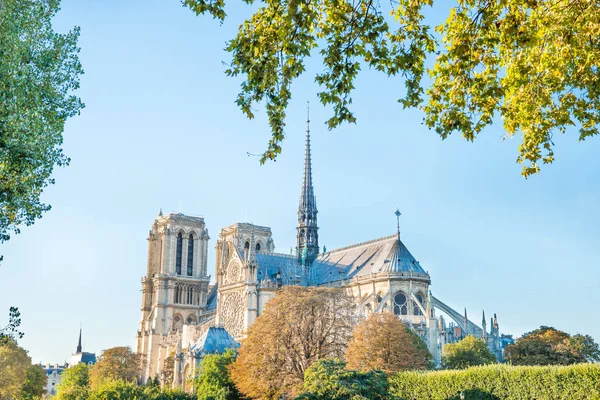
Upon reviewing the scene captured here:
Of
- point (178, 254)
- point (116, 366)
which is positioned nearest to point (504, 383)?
point (116, 366)

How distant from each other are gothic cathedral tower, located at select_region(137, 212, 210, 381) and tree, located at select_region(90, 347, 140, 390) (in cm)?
1017

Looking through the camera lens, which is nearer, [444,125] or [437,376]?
[444,125]

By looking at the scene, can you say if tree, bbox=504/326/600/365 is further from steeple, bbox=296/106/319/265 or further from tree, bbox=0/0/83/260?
tree, bbox=0/0/83/260

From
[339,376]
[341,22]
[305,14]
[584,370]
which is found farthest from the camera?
[339,376]

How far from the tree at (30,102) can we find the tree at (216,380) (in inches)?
1112

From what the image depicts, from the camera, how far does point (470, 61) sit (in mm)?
12133

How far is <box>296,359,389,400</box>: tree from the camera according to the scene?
31156 mm

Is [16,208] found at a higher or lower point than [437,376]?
higher

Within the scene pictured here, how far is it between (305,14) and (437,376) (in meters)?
25.8

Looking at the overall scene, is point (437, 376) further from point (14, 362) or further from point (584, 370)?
point (14, 362)

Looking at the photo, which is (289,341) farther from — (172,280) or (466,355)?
(172,280)

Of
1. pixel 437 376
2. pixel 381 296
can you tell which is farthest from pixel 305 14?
pixel 381 296

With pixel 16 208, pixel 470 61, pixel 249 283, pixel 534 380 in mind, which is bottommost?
pixel 534 380

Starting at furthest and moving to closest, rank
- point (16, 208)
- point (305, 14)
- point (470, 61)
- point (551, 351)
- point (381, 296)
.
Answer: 1. point (381, 296)
2. point (551, 351)
3. point (16, 208)
4. point (470, 61)
5. point (305, 14)
